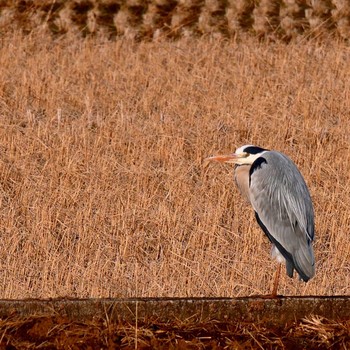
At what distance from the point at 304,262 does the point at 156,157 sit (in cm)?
323

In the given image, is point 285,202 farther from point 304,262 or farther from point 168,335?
point 168,335

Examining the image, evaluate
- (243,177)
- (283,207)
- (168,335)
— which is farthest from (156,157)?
(168,335)

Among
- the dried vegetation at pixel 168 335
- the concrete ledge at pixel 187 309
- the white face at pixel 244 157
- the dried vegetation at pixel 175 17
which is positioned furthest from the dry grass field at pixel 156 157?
the dried vegetation at pixel 168 335

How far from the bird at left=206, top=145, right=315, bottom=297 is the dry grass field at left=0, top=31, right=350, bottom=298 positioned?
21.4 inches

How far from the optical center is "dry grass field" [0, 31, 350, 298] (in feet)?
21.2

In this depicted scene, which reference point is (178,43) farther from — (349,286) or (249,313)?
(249,313)

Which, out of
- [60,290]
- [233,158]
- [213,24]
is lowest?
[213,24]

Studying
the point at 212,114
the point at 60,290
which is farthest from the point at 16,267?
the point at 212,114

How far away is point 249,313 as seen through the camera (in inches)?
210

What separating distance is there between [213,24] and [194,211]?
5.89m

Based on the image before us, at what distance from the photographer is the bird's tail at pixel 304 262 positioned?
5586mm

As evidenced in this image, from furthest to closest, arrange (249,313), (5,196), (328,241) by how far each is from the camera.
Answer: (5,196) < (328,241) < (249,313)

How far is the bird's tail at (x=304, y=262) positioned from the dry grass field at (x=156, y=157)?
565mm

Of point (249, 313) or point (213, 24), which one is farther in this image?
point (213, 24)
